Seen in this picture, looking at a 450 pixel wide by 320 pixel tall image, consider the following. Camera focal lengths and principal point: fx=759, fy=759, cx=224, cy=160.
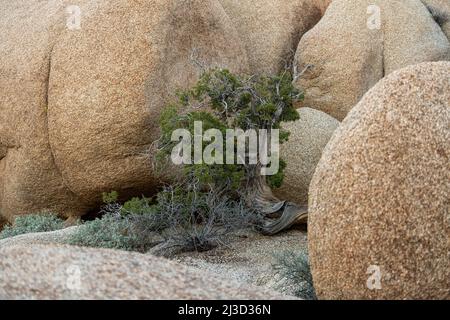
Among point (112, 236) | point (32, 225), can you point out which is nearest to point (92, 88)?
point (32, 225)

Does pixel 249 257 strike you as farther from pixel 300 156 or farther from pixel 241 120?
pixel 300 156

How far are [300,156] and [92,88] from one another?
129 inches

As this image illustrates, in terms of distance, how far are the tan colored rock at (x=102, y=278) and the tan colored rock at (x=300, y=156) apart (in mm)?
6369

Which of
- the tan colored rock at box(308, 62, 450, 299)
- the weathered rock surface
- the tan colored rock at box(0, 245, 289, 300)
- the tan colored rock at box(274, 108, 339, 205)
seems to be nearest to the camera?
the tan colored rock at box(0, 245, 289, 300)

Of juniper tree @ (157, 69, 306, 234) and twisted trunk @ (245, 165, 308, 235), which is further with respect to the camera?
twisted trunk @ (245, 165, 308, 235)

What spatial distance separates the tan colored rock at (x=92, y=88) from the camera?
35.8ft

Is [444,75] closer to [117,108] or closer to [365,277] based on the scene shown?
[365,277]

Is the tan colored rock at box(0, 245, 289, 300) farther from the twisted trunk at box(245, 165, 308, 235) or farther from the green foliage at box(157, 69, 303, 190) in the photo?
the twisted trunk at box(245, 165, 308, 235)

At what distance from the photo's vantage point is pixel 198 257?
9516 mm

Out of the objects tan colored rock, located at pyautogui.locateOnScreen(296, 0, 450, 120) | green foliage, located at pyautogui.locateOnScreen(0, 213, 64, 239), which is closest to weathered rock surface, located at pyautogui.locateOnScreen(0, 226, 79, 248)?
green foliage, located at pyautogui.locateOnScreen(0, 213, 64, 239)

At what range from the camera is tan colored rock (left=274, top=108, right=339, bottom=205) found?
37.7 feet

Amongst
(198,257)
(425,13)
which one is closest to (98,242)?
(198,257)

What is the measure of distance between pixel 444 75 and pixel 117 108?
6.07 m

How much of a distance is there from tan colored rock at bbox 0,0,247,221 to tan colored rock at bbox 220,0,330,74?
107 cm
